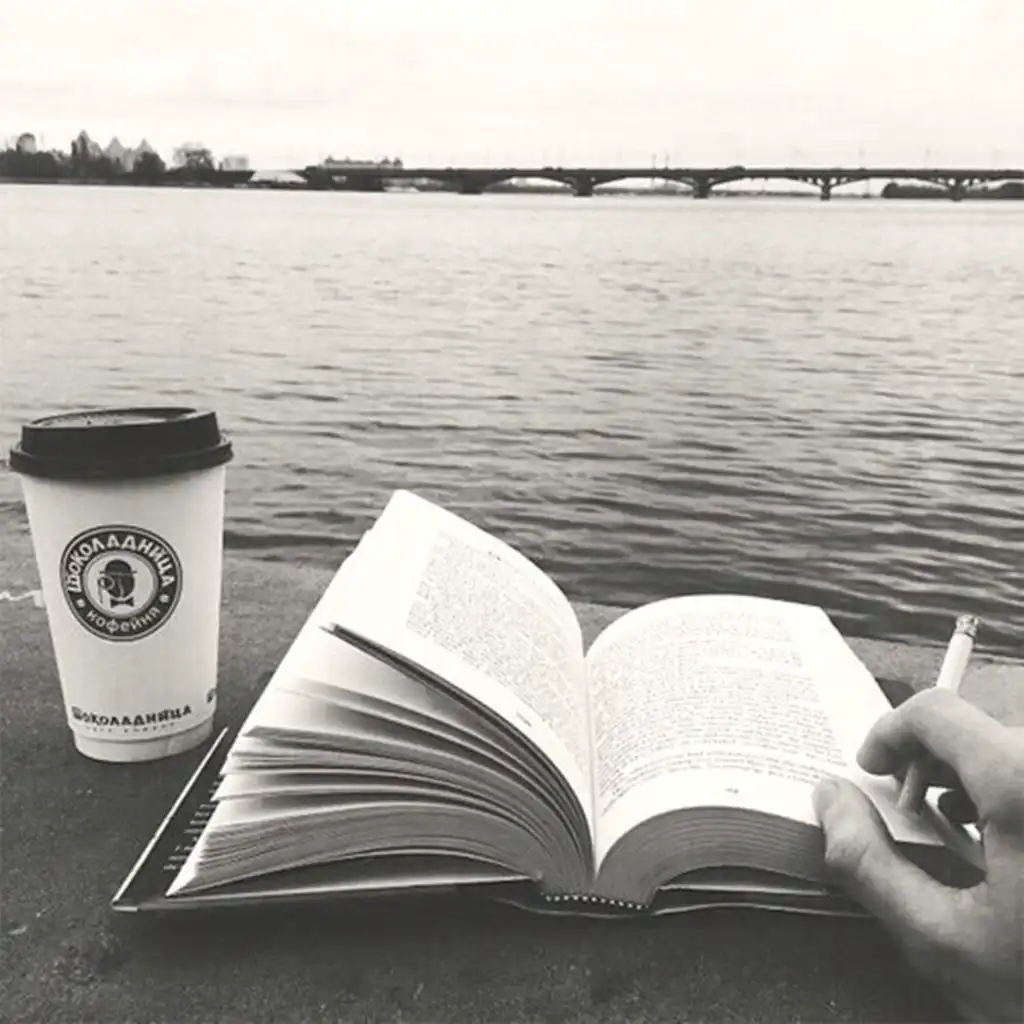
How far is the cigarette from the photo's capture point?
94 cm

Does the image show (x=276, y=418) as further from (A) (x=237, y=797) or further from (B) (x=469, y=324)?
(A) (x=237, y=797)

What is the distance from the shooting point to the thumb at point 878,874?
0.81 meters

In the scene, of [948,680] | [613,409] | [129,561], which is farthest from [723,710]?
[613,409]

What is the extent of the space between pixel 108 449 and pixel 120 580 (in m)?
0.12

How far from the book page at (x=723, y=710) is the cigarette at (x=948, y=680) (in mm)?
18

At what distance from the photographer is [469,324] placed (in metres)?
15.0

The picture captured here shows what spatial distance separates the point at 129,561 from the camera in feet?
3.60

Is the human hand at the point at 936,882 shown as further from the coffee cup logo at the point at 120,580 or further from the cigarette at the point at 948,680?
the coffee cup logo at the point at 120,580

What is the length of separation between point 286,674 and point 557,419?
26.9ft

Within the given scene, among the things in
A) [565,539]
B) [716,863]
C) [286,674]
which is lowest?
[565,539]

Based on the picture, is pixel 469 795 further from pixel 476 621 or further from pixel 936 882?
pixel 936 882

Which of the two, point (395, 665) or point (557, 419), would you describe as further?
point (557, 419)

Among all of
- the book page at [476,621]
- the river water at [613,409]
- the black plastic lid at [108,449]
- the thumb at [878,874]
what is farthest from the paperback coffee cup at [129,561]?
the river water at [613,409]

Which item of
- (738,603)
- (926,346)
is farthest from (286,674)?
(926,346)
